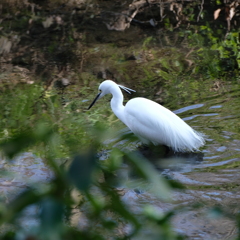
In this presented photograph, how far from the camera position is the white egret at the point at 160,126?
14.3 feet

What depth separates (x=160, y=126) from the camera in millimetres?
4508

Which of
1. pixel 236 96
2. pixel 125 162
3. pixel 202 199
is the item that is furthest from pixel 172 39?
pixel 125 162

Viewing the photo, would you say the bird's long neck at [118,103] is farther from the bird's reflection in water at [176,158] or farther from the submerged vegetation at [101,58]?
the bird's reflection in water at [176,158]

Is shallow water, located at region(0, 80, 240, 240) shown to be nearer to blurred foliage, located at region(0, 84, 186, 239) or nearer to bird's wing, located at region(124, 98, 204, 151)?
bird's wing, located at region(124, 98, 204, 151)

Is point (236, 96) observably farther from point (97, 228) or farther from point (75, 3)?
point (75, 3)

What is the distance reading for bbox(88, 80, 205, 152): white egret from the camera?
4.37 meters

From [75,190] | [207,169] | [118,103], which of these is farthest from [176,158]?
[75,190]

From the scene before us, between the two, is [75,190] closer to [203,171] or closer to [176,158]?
[203,171]

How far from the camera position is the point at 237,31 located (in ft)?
27.1

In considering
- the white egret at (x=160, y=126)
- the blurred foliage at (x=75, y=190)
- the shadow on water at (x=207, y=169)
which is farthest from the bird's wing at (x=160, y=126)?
the blurred foliage at (x=75, y=190)

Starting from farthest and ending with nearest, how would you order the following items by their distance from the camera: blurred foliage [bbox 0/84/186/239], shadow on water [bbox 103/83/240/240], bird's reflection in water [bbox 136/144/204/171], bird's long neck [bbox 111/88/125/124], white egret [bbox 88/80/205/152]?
bird's long neck [bbox 111/88/125/124], white egret [bbox 88/80/205/152], bird's reflection in water [bbox 136/144/204/171], shadow on water [bbox 103/83/240/240], blurred foliage [bbox 0/84/186/239]

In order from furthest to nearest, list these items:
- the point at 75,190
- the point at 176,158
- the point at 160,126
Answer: the point at 160,126, the point at 176,158, the point at 75,190

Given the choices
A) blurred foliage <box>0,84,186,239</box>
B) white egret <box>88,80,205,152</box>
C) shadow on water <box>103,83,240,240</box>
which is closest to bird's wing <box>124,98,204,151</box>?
white egret <box>88,80,205,152</box>

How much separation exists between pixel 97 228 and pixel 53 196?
0.65 feet
